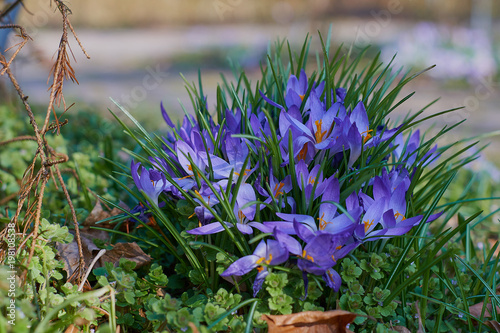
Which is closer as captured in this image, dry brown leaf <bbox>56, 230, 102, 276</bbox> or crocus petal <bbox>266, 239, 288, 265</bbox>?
crocus petal <bbox>266, 239, 288, 265</bbox>

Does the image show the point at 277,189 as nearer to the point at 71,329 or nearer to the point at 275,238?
the point at 275,238

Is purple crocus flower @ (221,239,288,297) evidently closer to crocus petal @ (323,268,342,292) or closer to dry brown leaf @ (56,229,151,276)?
crocus petal @ (323,268,342,292)

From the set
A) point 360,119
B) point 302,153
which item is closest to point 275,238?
point 302,153

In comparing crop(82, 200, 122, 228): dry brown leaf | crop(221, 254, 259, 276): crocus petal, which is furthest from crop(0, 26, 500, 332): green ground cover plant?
crop(82, 200, 122, 228): dry brown leaf

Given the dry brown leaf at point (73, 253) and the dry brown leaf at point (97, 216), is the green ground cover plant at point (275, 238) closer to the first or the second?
the dry brown leaf at point (73, 253)

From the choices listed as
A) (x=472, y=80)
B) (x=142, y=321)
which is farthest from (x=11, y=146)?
(x=472, y=80)

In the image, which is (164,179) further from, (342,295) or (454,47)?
(454,47)
